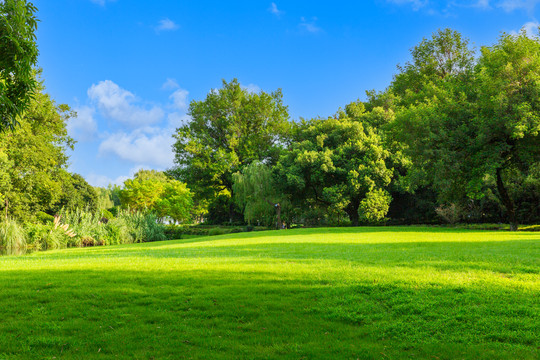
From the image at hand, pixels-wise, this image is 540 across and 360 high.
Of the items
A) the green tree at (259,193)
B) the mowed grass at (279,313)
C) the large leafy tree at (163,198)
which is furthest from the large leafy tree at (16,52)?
the large leafy tree at (163,198)

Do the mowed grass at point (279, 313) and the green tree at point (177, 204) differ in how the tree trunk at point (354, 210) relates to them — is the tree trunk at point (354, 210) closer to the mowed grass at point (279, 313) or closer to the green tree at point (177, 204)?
the green tree at point (177, 204)

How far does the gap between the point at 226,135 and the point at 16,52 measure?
42378 millimetres

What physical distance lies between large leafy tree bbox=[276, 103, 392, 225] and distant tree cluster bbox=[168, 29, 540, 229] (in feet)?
0.42

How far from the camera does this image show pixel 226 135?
49.5m

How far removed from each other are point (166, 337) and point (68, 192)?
51.6 m

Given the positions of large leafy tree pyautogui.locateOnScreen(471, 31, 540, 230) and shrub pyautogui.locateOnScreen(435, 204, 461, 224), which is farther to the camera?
shrub pyautogui.locateOnScreen(435, 204, 461, 224)

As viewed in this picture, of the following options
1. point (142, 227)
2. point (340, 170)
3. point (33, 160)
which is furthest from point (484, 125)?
point (33, 160)

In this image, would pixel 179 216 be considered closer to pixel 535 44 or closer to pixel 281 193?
pixel 281 193

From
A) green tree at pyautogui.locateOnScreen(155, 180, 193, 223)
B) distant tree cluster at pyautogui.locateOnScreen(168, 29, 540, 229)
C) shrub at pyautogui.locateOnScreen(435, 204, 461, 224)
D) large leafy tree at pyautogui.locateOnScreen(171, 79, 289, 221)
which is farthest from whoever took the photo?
green tree at pyautogui.locateOnScreen(155, 180, 193, 223)

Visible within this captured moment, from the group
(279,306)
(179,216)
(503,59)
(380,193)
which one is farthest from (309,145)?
(279,306)

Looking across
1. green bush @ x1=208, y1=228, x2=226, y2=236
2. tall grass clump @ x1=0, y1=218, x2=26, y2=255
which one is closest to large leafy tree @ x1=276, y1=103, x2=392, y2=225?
green bush @ x1=208, y1=228, x2=226, y2=236

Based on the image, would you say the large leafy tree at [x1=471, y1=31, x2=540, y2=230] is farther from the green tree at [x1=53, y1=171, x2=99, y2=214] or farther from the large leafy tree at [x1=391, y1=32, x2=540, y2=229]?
the green tree at [x1=53, y1=171, x2=99, y2=214]

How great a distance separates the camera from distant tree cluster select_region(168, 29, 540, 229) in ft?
75.3

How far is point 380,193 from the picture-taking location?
34062 mm
